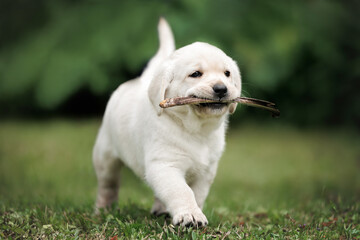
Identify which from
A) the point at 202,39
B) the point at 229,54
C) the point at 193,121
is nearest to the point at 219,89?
the point at 193,121

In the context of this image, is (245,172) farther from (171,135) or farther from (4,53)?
(4,53)

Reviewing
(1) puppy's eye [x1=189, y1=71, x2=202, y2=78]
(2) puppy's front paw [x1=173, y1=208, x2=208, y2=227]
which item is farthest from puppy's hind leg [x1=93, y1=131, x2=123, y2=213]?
(2) puppy's front paw [x1=173, y1=208, x2=208, y2=227]

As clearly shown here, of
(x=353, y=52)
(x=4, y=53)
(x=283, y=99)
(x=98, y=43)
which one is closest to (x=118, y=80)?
(x=98, y=43)

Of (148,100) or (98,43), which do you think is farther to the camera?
(98,43)

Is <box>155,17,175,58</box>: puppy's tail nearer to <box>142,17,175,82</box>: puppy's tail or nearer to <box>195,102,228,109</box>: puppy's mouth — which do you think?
<box>142,17,175,82</box>: puppy's tail

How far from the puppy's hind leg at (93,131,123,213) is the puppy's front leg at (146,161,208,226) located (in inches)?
38.7

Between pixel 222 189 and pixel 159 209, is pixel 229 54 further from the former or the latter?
pixel 159 209

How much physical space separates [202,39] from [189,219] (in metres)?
5.77

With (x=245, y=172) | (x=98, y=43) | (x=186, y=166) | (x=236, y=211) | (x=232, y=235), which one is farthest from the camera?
(x=98, y=43)

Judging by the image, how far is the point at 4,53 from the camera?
10.7m

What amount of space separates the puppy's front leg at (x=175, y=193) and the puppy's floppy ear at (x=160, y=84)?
423mm

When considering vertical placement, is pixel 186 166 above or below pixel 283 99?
above

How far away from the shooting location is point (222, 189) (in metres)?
6.66

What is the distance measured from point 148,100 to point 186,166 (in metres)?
0.66
